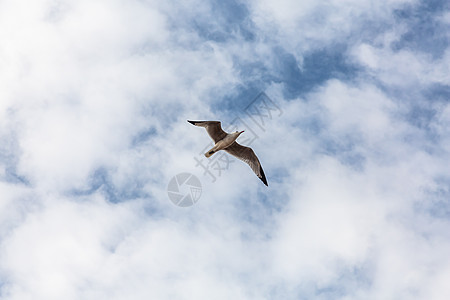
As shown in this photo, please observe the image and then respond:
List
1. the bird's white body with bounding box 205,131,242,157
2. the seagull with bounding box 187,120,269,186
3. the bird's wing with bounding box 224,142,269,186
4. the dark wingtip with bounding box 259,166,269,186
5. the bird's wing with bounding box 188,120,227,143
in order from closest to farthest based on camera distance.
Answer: the bird's wing with bounding box 188,120,227,143 → the seagull with bounding box 187,120,269,186 → the bird's white body with bounding box 205,131,242,157 → the bird's wing with bounding box 224,142,269,186 → the dark wingtip with bounding box 259,166,269,186

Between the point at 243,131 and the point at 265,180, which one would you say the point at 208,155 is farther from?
the point at 265,180

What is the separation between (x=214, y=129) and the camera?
37156 mm

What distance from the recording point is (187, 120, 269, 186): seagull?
37.0 meters

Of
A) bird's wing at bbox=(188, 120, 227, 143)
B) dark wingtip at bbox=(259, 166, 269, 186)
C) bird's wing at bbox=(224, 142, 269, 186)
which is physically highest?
bird's wing at bbox=(188, 120, 227, 143)

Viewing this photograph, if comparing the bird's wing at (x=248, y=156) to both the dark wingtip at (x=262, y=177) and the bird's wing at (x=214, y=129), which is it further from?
the bird's wing at (x=214, y=129)

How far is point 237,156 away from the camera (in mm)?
40031

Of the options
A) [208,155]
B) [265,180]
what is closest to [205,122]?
[208,155]

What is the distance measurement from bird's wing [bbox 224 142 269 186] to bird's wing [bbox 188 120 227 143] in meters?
1.97

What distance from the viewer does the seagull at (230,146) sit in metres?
37.0

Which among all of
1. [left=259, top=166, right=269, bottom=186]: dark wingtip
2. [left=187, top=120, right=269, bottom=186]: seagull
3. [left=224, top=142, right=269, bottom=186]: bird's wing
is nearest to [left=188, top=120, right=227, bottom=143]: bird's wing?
[left=187, top=120, right=269, bottom=186]: seagull

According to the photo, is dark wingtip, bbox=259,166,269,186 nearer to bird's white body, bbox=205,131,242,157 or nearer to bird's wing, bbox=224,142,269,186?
bird's wing, bbox=224,142,269,186

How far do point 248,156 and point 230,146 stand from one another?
2.12 metres

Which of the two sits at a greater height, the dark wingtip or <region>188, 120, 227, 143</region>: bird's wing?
<region>188, 120, 227, 143</region>: bird's wing

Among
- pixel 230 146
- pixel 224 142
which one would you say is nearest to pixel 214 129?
pixel 224 142
